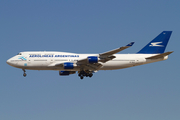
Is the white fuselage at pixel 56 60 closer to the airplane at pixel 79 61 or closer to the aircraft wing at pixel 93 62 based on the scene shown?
the airplane at pixel 79 61

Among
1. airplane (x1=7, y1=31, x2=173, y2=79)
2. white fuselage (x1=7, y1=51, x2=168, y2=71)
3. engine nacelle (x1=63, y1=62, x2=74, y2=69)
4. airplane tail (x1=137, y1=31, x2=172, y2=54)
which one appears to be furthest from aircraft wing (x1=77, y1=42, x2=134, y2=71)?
airplane tail (x1=137, y1=31, x2=172, y2=54)

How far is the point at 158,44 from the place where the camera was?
53.5m

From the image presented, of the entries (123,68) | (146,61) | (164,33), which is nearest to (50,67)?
(123,68)

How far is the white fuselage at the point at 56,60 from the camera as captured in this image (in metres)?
48.2

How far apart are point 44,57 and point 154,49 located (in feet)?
68.9

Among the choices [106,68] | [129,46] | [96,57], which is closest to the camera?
[129,46]

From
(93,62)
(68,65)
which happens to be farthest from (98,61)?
(68,65)

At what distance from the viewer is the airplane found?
4719 centimetres

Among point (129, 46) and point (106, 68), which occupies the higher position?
point (129, 46)

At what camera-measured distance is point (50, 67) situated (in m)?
48.1

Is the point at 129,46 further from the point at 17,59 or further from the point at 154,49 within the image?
the point at 17,59

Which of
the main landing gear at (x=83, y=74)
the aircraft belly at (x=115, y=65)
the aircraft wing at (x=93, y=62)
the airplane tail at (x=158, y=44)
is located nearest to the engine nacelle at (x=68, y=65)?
the aircraft wing at (x=93, y=62)

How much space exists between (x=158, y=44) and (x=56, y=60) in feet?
65.8

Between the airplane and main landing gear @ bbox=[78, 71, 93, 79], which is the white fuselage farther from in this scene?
main landing gear @ bbox=[78, 71, 93, 79]
